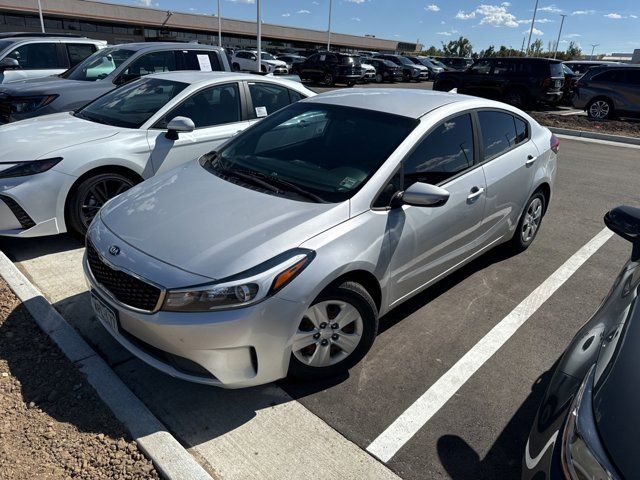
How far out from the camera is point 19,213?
14.3 feet

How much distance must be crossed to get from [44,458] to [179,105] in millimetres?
3806

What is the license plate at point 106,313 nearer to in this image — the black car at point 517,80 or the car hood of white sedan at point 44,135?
the car hood of white sedan at point 44,135

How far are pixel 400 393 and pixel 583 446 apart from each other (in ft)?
5.27

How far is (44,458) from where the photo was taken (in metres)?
2.46

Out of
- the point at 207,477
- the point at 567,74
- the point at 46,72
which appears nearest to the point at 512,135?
the point at 207,477

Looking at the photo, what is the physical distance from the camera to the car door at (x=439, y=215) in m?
3.30

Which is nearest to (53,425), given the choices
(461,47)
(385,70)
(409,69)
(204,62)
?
(204,62)

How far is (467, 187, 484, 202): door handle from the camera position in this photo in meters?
3.81

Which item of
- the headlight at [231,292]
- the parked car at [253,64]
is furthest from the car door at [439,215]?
the parked car at [253,64]

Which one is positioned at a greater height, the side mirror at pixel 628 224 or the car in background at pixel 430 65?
the side mirror at pixel 628 224

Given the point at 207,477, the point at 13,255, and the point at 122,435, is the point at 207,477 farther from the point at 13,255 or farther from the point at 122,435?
the point at 13,255

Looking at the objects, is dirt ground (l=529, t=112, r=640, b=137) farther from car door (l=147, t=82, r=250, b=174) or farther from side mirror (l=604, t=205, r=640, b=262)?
side mirror (l=604, t=205, r=640, b=262)

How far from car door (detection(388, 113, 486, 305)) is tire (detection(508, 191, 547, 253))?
39.5 inches

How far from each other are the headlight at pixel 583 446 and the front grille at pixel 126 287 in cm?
195
